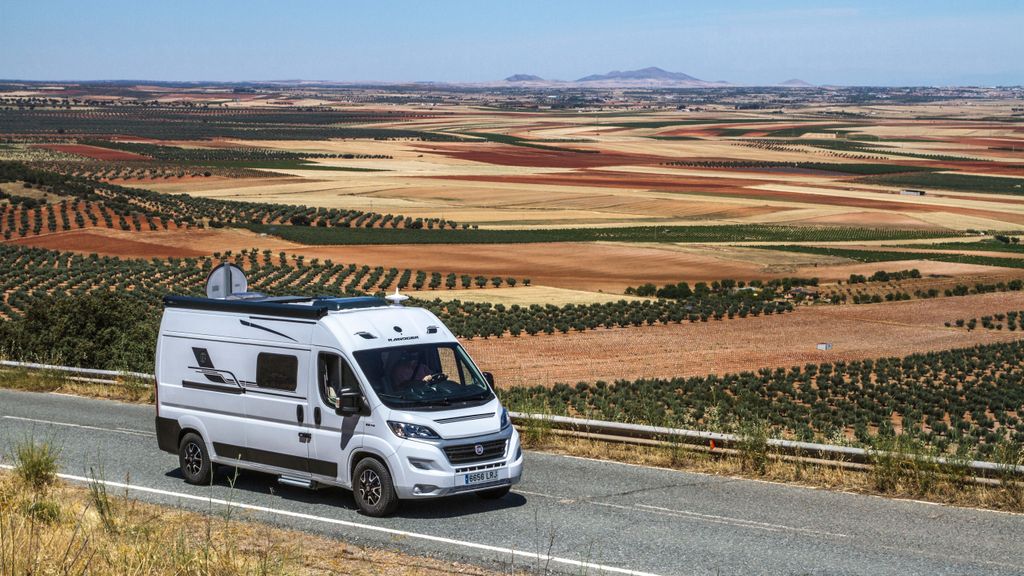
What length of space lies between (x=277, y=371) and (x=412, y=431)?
6.89ft

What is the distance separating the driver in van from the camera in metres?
14.3

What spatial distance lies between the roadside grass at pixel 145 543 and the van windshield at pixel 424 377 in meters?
2.02

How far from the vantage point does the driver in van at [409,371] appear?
561 inches

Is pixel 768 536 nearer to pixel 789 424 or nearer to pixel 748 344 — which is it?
pixel 789 424

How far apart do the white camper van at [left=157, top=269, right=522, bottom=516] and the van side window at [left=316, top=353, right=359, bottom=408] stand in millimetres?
12

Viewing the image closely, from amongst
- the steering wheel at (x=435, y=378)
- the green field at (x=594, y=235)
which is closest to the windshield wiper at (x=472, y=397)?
the steering wheel at (x=435, y=378)

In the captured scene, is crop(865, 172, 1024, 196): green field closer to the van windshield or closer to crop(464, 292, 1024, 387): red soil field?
crop(464, 292, 1024, 387): red soil field

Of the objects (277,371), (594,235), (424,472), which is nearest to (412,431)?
(424,472)

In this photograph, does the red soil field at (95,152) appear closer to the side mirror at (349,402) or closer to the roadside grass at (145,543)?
the side mirror at (349,402)

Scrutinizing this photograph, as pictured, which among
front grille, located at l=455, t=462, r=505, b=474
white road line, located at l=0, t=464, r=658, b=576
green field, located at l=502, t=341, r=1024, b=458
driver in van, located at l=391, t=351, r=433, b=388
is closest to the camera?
white road line, located at l=0, t=464, r=658, b=576

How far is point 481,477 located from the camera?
13.8 meters

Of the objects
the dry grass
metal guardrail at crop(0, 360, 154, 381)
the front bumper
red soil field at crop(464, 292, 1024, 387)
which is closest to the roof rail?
the front bumper

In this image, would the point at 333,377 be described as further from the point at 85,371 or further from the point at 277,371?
A: the point at 85,371

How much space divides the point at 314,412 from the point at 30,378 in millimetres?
13187
